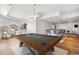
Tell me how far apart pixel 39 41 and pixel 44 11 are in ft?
1.77

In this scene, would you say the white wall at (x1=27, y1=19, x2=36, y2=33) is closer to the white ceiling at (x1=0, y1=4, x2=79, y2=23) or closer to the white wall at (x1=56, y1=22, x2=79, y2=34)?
the white ceiling at (x1=0, y1=4, x2=79, y2=23)

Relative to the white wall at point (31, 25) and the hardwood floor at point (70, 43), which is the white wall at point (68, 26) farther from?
the white wall at point (31, 25)

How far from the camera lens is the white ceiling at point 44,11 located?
224 centimetres

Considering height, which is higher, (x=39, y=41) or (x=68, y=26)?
(x=68, y=26)

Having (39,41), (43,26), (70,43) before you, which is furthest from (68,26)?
(39,41)

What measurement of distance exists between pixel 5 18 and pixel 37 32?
0.61 meters

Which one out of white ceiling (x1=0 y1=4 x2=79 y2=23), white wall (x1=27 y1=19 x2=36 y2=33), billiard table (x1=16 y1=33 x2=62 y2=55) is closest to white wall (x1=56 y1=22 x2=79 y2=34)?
white ceiling (x1=0 y1=4 x2=79 y2=23)

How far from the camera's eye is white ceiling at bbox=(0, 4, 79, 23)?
224cm

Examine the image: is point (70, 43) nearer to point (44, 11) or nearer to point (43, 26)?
point (43, 26)

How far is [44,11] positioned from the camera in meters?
2.27

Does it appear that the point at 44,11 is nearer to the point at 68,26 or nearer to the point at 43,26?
the point at 43,26

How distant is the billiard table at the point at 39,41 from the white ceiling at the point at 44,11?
320mm

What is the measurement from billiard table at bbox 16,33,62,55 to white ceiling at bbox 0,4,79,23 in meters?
0.32

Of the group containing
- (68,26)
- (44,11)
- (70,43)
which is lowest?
(70,43)
